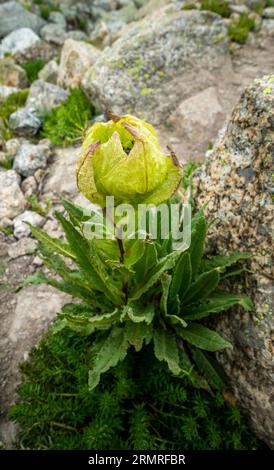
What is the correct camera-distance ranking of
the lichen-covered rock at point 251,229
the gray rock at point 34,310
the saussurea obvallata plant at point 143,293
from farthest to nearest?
the gray rock at point 34,310
the lichen-covered rock at point 251,229
the saussurea obvallata plant at point 143,293

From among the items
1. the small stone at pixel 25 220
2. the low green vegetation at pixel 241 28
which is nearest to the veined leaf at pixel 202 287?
the small stone at pixel 25 220

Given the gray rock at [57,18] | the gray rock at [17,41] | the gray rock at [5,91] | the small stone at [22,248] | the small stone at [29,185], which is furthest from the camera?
the gray rock at [57,18]

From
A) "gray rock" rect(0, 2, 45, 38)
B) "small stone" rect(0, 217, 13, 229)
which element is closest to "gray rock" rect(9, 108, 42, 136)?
"small stone" rect(0, 217, 13, 229)

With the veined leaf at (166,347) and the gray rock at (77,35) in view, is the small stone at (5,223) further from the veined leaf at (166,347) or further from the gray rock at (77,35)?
the gray rock at (77,35)

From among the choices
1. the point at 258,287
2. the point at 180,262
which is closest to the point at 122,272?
the point at 180,262

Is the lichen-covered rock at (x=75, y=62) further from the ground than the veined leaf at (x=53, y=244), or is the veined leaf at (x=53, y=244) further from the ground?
the lichen-covered rock at (x=75, y=62)

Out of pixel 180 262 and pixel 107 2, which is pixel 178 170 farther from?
pixel 107 2

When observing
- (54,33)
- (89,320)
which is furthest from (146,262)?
(54,33)

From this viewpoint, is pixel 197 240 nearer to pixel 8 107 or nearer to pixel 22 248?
pixel 22 248
